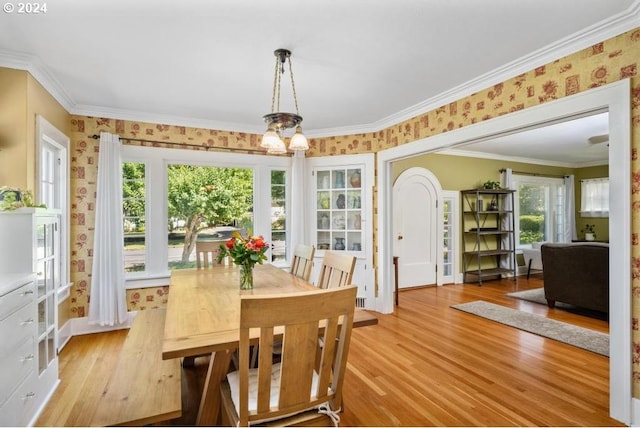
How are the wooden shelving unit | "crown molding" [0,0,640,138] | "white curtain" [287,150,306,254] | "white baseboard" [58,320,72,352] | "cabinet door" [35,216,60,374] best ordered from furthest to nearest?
the wooden shelving unit, "white curtain" [287,150,306,254], "white baseboard" [58,320,72,352], "cabinet door" [35,216,60,374], "crown molding" [0,0,640,138]

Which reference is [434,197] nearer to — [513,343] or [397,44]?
[513,343]

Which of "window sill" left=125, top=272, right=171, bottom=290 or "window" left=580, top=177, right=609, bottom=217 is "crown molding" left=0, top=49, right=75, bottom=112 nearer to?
"window sill" left=125, top=272, right=171, bottom=290

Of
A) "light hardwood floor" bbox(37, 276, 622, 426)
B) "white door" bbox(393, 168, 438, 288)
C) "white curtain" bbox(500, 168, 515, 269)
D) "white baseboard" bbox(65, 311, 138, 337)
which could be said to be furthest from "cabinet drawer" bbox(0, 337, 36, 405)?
"white curtain" bbox(500, 168, 515, 269)

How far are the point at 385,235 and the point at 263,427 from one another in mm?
3222

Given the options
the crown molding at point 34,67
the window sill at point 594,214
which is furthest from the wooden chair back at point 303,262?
the window sill at point 594,214

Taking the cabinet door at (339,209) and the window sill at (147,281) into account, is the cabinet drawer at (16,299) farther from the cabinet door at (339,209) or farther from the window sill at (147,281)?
the cabinet door at (339,209)

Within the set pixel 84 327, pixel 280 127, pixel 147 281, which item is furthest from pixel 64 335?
pixel 280 127

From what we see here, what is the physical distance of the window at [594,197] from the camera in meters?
7.19

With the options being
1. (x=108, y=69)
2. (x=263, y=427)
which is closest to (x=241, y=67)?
(x=108, y=69)

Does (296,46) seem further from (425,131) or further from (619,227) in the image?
(619,227)

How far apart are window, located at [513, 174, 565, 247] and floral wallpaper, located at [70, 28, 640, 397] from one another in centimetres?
457

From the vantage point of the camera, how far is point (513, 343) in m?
3.24

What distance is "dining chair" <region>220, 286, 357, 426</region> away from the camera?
114cm

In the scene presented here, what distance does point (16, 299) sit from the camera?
1.86 meters
